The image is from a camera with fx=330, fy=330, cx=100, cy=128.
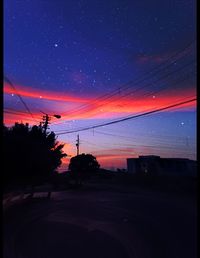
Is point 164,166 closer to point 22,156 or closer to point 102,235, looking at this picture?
point 22,156

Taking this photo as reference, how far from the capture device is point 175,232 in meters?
11.5

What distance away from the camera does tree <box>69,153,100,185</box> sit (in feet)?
173

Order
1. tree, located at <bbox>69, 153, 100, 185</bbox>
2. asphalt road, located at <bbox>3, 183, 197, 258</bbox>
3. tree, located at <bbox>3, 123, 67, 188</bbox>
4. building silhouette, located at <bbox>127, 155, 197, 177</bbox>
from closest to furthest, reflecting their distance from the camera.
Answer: asphalt road, located at <bbox>3, 183, 197, 258</bbox> < tree, located at <bbox>3, 123, 67, 188</bbox> < building silhouette, located at <bbox>127, 155, 197, 177</bbox> < tree, located at <bbox>69, 153, 100, 185</bbox>

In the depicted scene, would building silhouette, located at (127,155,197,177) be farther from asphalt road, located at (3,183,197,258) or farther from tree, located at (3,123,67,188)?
asphalt road, located at (3,183,197,258)

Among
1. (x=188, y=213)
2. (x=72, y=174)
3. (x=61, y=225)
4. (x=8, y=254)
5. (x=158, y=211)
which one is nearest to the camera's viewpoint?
(x=8, y=254)

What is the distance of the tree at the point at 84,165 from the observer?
5266cm

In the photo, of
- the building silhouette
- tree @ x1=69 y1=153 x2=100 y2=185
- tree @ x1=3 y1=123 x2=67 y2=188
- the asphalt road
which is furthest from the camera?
tree @ x1=69 y1=153 x2=100 y2=185

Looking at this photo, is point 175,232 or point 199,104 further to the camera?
point 175,232

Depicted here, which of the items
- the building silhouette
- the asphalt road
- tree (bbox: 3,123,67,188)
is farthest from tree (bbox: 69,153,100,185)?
the asphalt road

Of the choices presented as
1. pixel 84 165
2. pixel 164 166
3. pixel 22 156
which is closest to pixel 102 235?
pixel 22 156

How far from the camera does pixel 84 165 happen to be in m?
52.8

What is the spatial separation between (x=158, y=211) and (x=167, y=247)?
7600 millimetres

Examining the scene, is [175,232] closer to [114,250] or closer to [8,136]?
[114,250]

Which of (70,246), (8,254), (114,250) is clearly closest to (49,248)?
(70,246)
